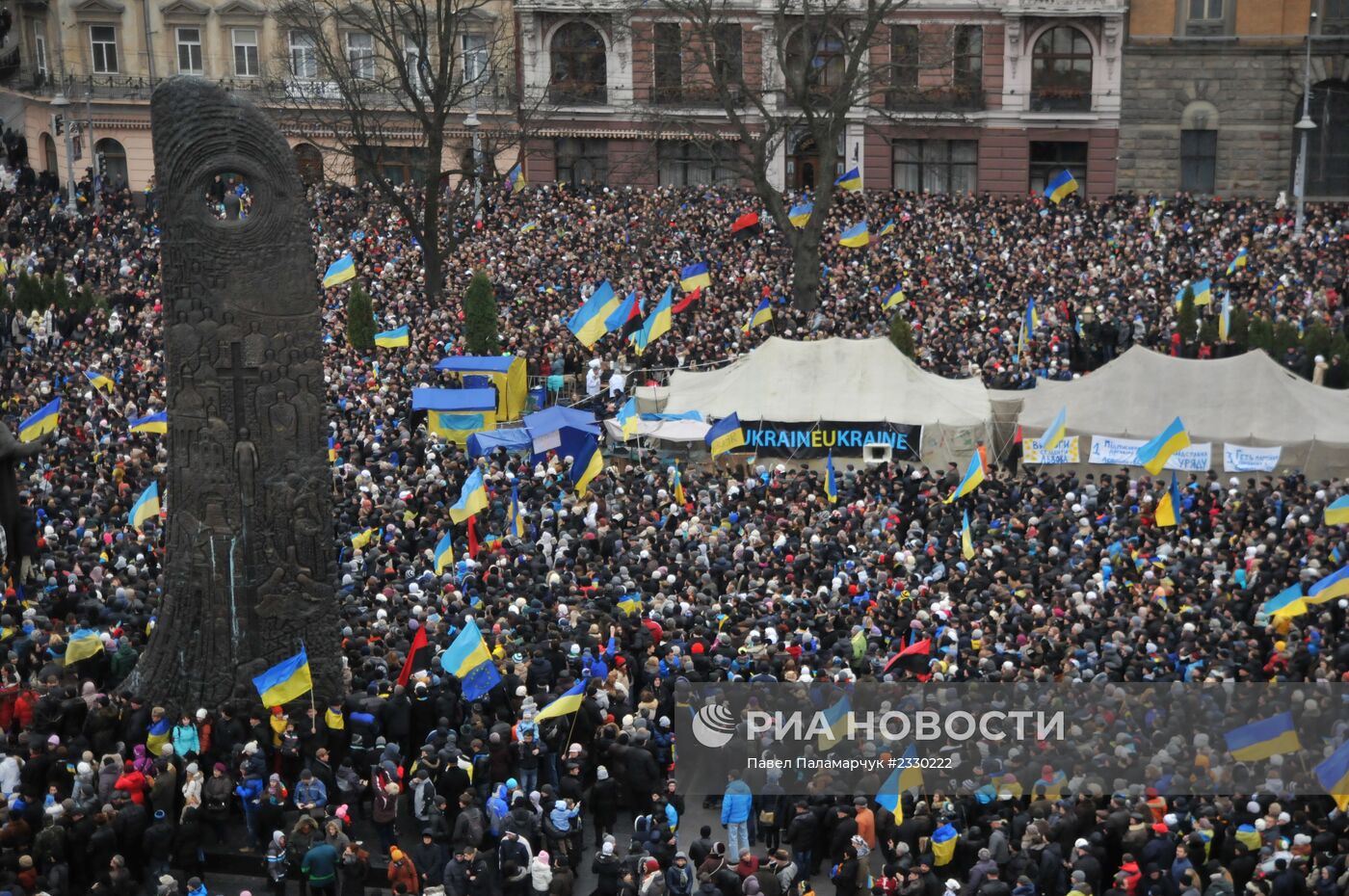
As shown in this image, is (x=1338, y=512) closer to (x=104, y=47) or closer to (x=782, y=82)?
(x=782, y=82)

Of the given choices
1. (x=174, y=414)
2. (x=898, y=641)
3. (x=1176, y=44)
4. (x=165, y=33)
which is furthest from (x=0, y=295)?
(x=1176, y=44)

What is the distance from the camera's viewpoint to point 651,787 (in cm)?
1997

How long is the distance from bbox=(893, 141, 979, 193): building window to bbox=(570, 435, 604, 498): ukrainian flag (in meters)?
25.7

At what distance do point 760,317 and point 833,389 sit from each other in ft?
16.9

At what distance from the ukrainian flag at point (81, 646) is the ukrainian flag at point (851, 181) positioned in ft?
95.7

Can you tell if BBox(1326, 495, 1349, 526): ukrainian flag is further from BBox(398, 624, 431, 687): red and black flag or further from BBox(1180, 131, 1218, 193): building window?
BBox(1180, 131, 1218, 193): building window

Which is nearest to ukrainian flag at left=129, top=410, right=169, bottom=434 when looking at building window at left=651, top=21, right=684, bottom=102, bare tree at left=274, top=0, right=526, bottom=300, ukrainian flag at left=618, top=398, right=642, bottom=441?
ukrainian flag at left=618, top=398, right=642, bottom=441

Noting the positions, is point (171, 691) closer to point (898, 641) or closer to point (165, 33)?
point (898, 641)

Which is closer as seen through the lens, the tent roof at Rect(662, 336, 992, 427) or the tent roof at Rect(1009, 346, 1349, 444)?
the tent roof at Rect(1009, 346, 1349, 444)

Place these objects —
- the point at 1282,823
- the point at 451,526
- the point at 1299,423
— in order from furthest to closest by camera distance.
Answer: the point at 1299,423, the point at 451,526, the point at 1282,823

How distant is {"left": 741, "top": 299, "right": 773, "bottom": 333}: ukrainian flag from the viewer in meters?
38.3

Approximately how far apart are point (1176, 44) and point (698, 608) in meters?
32.9

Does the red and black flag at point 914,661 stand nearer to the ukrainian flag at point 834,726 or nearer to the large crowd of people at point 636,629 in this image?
the large crowd of people at point 636,629

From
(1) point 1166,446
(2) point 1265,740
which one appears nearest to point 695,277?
(1) point 1166,446
